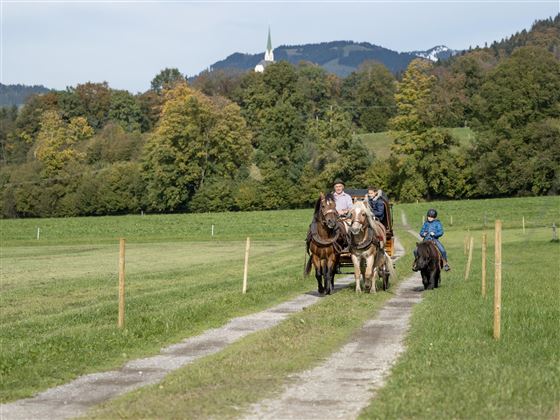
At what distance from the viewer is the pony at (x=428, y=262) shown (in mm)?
23609

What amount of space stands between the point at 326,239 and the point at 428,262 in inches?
132

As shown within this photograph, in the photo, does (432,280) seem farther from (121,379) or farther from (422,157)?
(422,157)

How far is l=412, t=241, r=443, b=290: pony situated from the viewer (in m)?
23.6

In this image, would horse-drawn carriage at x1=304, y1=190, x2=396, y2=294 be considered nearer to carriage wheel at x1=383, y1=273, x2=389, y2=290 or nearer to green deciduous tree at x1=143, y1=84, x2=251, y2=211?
carriage wheel at x1=383, y1=273, x2=389, y2=290

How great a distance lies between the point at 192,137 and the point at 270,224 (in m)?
26.7

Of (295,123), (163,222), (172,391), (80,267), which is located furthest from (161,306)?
(295,123)

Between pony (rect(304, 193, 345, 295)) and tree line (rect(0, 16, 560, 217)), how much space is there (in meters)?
75.4

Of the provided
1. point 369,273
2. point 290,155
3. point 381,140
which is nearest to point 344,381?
point 369,273

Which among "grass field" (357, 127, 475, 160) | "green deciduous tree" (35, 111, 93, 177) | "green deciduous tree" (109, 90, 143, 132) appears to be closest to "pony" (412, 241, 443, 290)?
"green deciduous tree" (35, 111, 93, 177)

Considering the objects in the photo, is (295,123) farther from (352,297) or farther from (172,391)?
(172,391)

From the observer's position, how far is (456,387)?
32.2 ft

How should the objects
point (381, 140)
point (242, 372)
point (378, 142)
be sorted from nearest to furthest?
point (242, 372)
point (378, 142)
point (381, 140)

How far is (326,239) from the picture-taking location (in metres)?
21.9

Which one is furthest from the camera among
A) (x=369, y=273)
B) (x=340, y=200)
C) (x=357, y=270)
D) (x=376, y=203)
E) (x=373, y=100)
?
(x=373, y=100)
